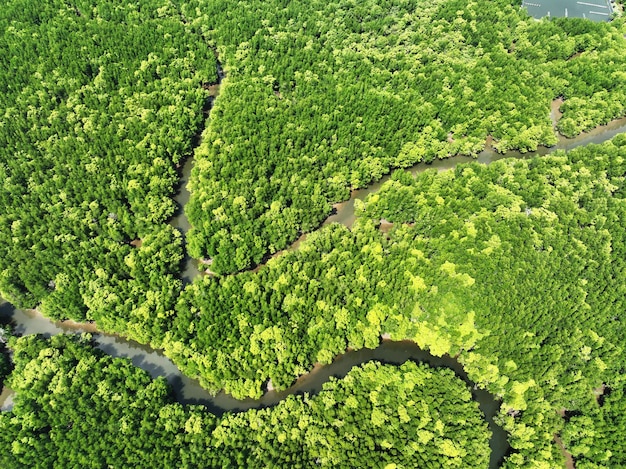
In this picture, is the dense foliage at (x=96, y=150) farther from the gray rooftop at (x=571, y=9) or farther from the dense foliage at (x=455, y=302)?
the gray rooftop at (x=571, y=9)

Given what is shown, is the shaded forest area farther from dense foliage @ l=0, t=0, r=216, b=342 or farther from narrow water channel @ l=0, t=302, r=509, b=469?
narrow water channel @ l=0, t=302, r=509, b=469

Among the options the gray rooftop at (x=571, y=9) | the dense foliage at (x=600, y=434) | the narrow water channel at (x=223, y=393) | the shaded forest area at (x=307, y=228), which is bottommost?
the dense foliage at (x=600, y=434)

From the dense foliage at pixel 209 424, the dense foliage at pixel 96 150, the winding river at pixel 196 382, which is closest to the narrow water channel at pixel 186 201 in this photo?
the winding river at pixel 196 382

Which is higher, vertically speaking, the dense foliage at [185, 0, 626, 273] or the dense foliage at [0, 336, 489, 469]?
the dense foliage at [185, 0, 626, 273]

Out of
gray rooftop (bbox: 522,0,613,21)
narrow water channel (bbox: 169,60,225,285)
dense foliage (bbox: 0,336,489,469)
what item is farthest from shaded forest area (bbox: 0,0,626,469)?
gray rooftop (bbox: 522,0,613,21)

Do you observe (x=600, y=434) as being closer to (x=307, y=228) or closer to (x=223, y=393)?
(x=307, y=228)

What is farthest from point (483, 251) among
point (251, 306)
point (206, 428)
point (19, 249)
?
point (19, 249)
